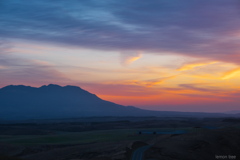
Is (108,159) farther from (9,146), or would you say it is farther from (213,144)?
(9,146)

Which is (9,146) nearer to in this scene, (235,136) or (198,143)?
(198,143)

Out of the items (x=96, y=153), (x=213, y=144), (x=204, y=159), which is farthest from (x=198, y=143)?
(x=96, y=153)

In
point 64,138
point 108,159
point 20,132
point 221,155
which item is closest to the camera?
point 108,159

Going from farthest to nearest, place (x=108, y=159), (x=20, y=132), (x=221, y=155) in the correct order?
(x=20, y=132) → (x=221, y=155) → (x=108, y=159)

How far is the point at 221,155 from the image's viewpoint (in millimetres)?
63188

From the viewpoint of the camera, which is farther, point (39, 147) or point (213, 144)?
point (39, 147)

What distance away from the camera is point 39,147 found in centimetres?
8075

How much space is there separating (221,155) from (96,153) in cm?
2463

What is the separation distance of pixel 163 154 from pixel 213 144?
17701mm

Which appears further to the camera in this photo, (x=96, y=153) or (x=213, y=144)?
(x=213, y=144)

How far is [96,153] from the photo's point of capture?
2490 inches

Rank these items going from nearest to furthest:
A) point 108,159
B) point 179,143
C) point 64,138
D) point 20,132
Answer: point 108,159, point 179,143, point 64,138, point 20,132

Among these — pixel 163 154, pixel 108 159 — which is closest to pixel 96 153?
pixel 108 159

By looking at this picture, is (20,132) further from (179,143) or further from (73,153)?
(179,143)
